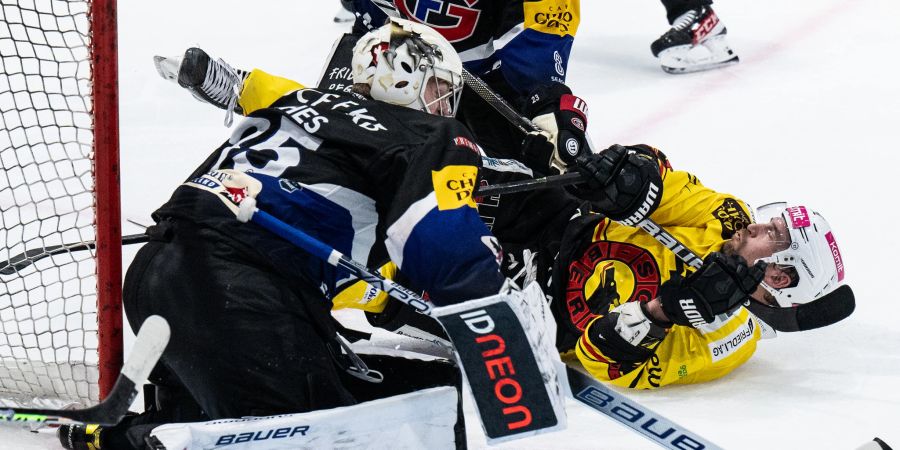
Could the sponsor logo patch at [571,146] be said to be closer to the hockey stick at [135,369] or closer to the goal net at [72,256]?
the goal net at [72,256]

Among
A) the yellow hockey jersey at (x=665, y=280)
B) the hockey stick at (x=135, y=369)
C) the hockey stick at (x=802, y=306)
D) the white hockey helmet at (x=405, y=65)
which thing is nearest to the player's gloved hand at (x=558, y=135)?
the yellow hockey jersey at (x=665, y=280)

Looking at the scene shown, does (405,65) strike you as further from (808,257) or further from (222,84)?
(808,257)

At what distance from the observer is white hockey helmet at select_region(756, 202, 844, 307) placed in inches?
106

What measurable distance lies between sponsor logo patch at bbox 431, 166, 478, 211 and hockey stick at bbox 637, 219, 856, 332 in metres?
0.87

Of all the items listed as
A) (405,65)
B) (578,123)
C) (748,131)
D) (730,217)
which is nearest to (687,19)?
(748,131)

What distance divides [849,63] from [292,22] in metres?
2.44

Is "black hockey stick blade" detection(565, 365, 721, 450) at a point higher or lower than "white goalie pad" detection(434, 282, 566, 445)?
lower

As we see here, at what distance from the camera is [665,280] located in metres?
2.85

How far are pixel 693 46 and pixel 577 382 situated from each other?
3.03 m

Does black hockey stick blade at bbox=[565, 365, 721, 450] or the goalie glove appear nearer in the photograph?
black hockey stick blade at bbox=[565, 365, 721, 450]

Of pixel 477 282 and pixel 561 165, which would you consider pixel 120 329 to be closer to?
pixel 477 282

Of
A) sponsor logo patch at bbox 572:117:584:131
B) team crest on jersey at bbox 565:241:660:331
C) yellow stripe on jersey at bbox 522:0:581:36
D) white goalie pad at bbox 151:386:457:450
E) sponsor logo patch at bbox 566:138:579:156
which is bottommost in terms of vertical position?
white goalie pad at bbox 151:386:457:450

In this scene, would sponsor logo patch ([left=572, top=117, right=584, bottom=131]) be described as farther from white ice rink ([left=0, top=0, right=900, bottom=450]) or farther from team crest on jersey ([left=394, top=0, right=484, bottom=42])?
white ice rink ([left=0, top=0, right=900, bottom=450])

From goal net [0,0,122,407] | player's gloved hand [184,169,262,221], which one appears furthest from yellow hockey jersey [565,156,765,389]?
goal net [0,0,122,407]
